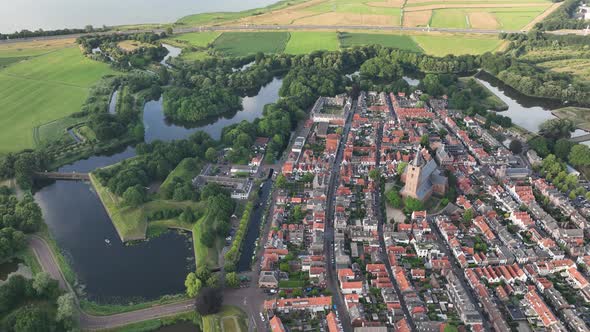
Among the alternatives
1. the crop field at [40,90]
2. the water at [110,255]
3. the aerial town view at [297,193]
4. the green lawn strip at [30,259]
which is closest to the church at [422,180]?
the aerial town view at [297,193]

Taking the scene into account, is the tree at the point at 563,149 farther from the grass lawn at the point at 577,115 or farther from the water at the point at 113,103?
the water at the point at 113,103

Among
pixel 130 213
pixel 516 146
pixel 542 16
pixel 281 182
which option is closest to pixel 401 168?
pixel 281 182

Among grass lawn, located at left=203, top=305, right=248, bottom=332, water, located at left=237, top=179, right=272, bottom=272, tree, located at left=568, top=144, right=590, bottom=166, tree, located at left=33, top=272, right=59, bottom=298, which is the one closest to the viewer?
grass lawn, located at left=203, top=305, right=248, bottom=332

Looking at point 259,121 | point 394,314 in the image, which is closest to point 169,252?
point 394,314

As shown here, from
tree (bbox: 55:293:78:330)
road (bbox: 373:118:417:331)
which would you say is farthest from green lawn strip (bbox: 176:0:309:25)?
tree (bbox: 55:293:78:330)

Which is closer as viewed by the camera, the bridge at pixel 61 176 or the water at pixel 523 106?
the bridge at pixel 61 176

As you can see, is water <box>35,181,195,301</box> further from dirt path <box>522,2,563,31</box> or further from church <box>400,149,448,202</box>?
dirt path <box>522,2,563,31</box>

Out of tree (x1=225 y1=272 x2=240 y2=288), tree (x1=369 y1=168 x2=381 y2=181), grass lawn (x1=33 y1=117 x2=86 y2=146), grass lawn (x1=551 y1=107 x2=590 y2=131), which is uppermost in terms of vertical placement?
grass lawn (x1=33 y1=117 x2=86 y2=146)

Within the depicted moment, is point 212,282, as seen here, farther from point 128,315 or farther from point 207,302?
point 128,315
